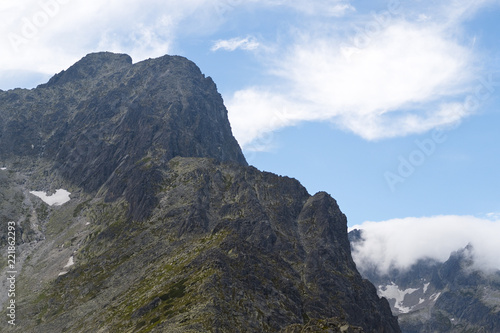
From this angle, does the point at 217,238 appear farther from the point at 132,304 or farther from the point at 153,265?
the point at 132,304

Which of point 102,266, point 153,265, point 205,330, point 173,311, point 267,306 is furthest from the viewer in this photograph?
point 102,266

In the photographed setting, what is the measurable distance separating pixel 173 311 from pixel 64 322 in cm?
5088

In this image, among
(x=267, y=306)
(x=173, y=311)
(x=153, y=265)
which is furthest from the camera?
(x=153, y=265)

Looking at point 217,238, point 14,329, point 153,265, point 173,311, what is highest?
point 217,238

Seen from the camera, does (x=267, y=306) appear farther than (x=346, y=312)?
No

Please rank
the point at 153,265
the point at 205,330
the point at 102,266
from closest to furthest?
the point at 205,330 → the point at 153,265 → the point at 102,266

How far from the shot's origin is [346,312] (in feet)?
613

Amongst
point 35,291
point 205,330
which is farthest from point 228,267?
point 35,291

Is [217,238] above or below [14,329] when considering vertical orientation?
above

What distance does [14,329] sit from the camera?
171 m

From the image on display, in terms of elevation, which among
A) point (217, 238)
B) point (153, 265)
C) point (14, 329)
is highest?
point (217, 238)

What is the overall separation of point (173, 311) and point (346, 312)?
249 ft

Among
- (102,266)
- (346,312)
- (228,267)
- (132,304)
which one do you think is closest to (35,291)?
(102,266)

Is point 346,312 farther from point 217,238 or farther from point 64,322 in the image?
point 64,322
